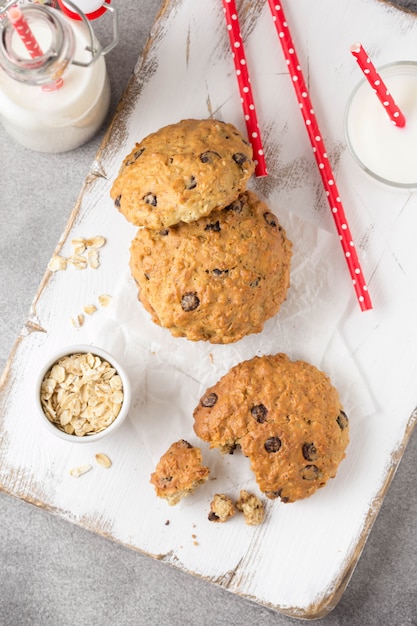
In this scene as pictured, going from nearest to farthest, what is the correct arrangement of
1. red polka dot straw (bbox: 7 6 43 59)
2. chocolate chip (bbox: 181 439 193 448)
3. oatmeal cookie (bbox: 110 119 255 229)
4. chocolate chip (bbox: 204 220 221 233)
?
1. red polka dot straw (bbox: 7 6 43 59)
2. oatmeal cookie (bbox: 110 119 255 229)
3. chocolate chip (bbox: 204 220 221 233)
4. chocolate chip (bbox: 181 439 193 448)

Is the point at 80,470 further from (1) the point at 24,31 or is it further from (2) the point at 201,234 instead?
(1) the point at 24,31

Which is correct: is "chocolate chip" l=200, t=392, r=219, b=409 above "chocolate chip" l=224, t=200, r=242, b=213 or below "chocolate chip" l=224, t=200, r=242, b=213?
below

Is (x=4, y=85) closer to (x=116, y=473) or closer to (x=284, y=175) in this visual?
(x=284, y=175)

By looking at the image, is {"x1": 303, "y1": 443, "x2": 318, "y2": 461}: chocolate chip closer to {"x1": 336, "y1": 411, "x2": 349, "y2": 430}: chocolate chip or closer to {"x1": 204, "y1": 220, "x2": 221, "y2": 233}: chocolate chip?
{"x1": 336, "y1": 411, "x2": 349, "y2": 430}: chocolate chip

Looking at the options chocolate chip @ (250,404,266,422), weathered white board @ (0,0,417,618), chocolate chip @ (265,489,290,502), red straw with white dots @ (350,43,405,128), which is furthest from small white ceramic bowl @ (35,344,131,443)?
red straw with white dots @ (350,43,405,128)

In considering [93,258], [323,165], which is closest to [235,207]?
[323,165]

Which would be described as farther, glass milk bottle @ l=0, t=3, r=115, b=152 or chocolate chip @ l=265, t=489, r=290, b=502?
chocolate chip @ l=265, t=489, r=290, b=502

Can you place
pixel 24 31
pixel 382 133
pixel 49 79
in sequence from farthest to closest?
pixel 382 133
pixel 49 79
pixel 24 31

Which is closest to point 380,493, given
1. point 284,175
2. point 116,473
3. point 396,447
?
point 396,447
